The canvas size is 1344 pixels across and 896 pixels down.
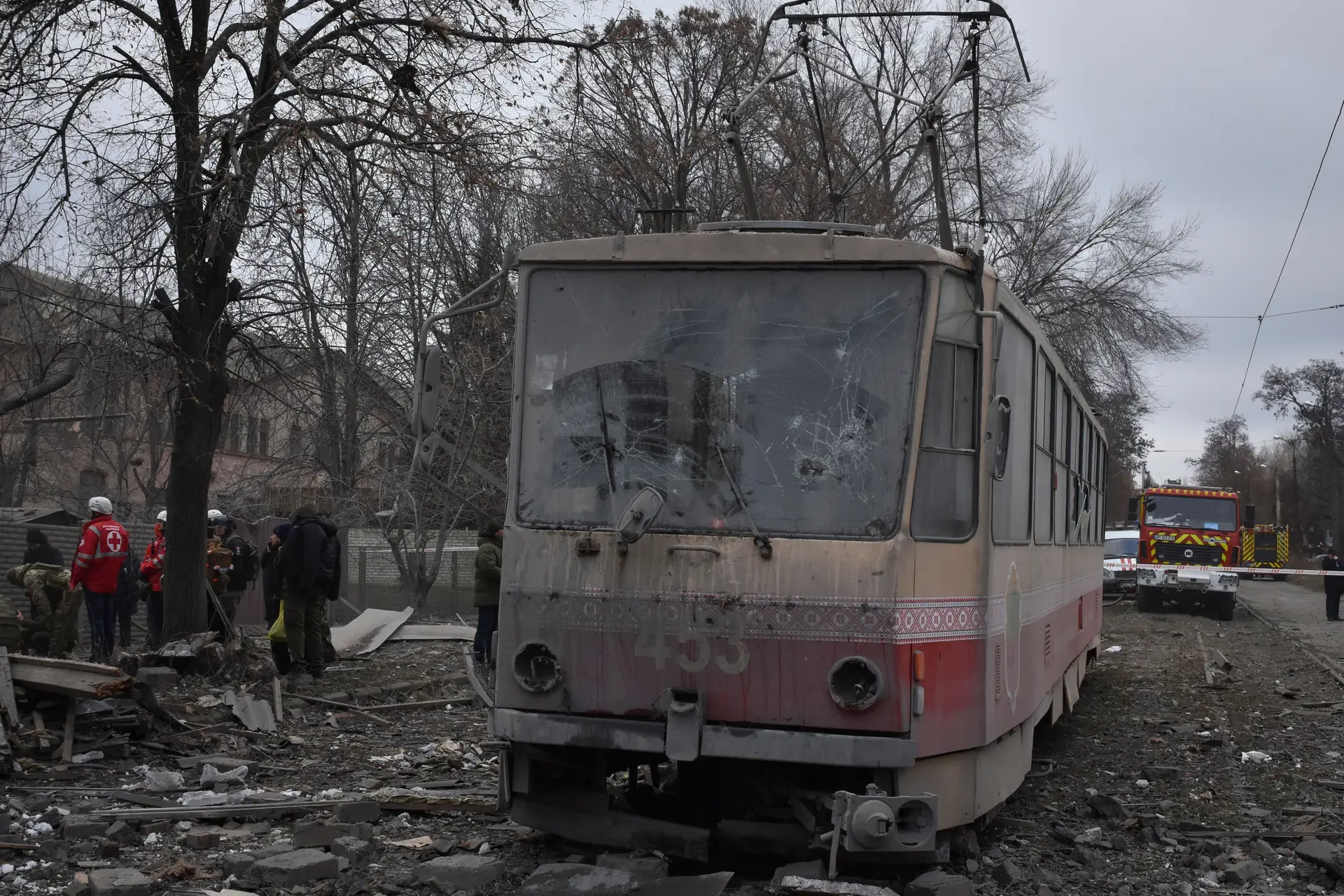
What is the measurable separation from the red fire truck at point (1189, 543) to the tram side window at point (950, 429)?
26.3m

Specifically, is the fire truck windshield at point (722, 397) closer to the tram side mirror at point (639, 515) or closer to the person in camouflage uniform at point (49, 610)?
the tram side mirror at point (639, 515)

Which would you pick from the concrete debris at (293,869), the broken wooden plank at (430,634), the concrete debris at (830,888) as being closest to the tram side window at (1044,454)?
the concrete debris at (830,888)

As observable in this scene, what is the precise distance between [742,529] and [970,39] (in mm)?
5112

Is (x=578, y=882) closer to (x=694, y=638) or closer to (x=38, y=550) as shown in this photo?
(x=694, y=638)

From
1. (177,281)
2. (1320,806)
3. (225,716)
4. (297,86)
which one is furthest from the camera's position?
(177,281)

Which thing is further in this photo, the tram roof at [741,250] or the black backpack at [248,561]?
the black backpack at [248,561]

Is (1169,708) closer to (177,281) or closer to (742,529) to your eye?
(742,529)

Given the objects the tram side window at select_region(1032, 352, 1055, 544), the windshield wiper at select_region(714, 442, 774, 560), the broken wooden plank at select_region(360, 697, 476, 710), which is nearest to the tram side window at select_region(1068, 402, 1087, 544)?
the tram side window at select_region(1032, 352, 1055, 544)

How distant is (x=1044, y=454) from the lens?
869 centimetres

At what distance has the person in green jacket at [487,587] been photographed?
14859mm

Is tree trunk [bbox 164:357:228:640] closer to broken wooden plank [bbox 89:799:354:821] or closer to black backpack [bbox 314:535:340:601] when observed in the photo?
black backpack [bbox 314:535:340:601]

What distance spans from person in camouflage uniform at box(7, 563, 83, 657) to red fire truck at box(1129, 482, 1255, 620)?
24260 millimetres

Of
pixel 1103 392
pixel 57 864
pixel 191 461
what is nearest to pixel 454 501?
pixel 191 461

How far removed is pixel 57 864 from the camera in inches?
260
